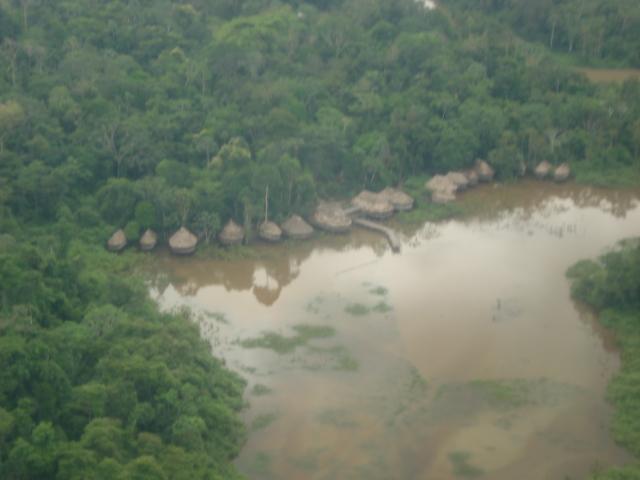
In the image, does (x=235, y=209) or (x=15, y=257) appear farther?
(x=235, y=209)

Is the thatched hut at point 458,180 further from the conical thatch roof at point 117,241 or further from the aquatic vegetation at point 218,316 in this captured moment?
the conical thatch roof at point 117,241

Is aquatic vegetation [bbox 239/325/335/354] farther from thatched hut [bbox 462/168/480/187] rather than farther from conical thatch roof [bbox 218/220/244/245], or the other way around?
thatched hut [bbox 462/168/480/187]

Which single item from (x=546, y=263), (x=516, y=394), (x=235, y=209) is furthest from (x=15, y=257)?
(x=546, y=263)

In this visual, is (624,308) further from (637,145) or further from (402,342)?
(637,145)

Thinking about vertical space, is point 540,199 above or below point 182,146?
below

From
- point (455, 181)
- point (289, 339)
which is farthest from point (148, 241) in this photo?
point (455, 181)

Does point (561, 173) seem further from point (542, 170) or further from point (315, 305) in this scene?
point (315, 305)
